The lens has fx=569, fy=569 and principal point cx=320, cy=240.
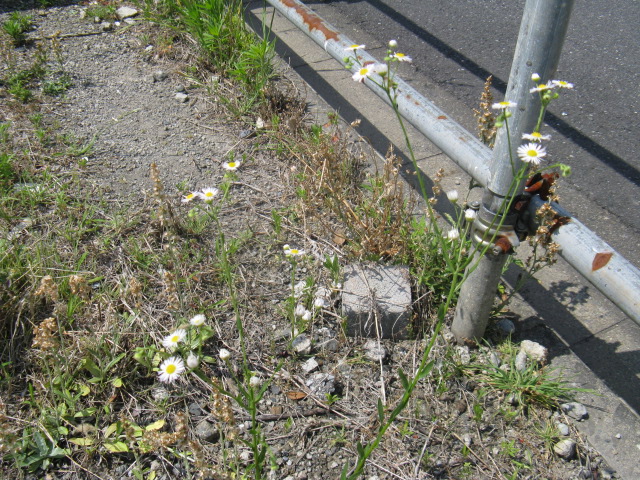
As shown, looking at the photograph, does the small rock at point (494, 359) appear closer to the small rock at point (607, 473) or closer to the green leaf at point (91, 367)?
the small rock at point (607, 473)

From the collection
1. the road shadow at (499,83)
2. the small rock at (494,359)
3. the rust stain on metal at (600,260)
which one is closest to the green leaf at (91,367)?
the small rock at (494,359)

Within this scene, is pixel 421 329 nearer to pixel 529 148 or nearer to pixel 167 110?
pixel 529 148

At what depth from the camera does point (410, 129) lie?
334cm

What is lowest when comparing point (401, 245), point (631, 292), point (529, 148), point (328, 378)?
point (328, 378)

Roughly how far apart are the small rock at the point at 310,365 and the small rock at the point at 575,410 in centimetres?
86

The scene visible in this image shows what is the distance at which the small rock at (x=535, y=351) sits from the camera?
2066 mm

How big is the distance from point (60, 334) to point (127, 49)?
265cm

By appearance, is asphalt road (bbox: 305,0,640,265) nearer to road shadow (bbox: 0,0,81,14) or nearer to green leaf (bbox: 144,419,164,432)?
road shadow (bbox: 0,0,81,14)

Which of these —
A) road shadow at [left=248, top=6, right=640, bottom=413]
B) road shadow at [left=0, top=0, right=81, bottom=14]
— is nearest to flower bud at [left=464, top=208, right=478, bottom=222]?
road shadow at [left=248, top=6, right=640, bottom=413]

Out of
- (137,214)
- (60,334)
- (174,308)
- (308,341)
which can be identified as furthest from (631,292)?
(137,214)

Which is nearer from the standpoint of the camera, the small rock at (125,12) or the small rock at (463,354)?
the small rock at (463,354)

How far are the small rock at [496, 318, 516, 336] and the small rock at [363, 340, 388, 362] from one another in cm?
47

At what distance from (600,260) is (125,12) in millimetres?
3943

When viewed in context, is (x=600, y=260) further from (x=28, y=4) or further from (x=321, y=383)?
(x=28, y=4)
